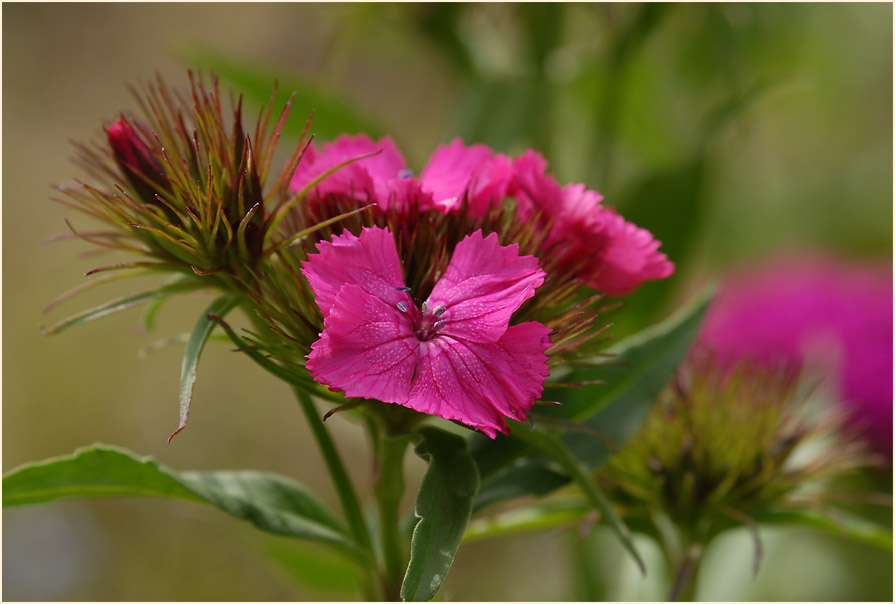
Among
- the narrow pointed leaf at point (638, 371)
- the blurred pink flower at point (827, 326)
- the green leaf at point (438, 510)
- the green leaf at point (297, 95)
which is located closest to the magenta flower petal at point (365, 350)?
the green leaf at point (438, 510)

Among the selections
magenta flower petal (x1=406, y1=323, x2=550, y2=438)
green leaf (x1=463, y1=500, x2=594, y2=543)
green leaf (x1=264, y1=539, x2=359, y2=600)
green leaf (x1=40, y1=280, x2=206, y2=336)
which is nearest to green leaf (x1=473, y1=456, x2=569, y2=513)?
green leaf (x1=463, y1=500, x2=594, y2=543)

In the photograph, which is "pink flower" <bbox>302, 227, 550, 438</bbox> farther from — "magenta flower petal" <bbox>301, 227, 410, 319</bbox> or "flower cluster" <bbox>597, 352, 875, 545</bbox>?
"flower cluster" <bbox>597, 352, 875, 545</bbox>

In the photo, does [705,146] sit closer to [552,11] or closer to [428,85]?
[552,11]

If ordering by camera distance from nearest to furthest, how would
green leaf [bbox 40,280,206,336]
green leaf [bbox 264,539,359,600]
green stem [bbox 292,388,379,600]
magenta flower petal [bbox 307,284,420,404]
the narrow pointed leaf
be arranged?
1. magenta flower petal [bbox 307,284,420,404]
2. green leaf [bbox 40,280,206,336]
3. green stem [bbox 292,388,379,600]
4. the narrow pointed leaf
5. green leaf [bbox 264,539,359,600]

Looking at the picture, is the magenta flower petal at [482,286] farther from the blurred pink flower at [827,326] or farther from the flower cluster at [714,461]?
the blurred pink flower at [827,326]

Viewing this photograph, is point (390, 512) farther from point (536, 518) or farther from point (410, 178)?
point (410, 178)

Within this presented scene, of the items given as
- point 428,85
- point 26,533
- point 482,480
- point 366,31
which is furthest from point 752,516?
point 26,533

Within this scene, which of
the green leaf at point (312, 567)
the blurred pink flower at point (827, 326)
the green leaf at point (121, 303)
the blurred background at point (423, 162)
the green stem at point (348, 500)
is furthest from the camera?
the blurred pink flower at point (827, 326)

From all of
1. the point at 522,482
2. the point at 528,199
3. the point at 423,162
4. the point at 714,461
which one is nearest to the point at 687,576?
the point at 714,461
